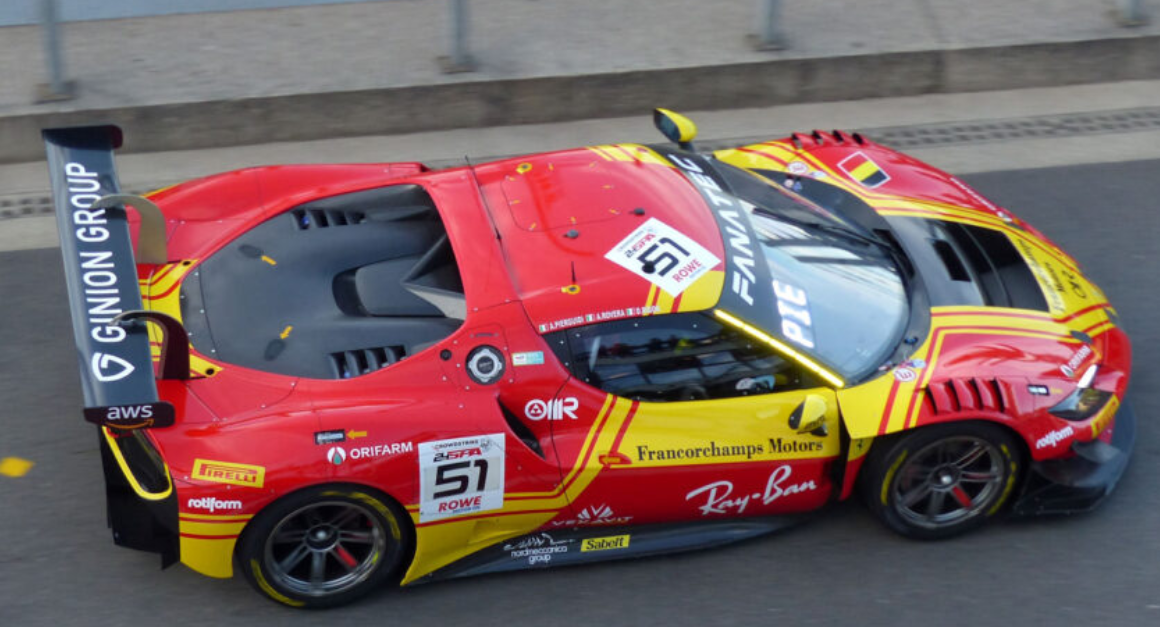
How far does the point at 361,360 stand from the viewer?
4852mm

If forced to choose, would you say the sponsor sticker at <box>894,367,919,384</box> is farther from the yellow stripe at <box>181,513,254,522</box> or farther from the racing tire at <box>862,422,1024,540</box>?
the yellow stripe at <box>181,513,254,522</box>

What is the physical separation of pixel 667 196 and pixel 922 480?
1.53 meters

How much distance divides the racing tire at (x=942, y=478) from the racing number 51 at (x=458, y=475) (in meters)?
1.53

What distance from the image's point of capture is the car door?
15.6 feet

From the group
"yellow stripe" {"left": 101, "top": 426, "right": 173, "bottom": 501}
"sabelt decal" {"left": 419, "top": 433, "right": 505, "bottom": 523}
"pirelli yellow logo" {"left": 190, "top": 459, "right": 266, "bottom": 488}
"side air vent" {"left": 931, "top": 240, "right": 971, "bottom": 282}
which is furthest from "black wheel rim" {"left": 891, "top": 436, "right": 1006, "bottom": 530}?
"yellow stripe" {"left": 101, "top": 426, "right": 173, "bottom": 501}

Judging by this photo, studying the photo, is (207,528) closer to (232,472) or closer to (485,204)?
(232,472)

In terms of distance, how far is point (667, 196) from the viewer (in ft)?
17.4

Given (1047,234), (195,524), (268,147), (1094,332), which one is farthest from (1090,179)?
(195,524)

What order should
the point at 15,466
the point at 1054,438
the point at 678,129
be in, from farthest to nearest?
the point at 678,129, the point at 15,466, the point at 1054,438

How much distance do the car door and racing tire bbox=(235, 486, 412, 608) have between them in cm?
67

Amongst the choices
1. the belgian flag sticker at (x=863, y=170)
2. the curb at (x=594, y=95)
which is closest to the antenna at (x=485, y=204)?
the belgian flag sticker at (x=863, y=170)

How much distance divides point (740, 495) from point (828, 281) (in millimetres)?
948

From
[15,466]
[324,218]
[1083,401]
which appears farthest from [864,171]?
[15,466]

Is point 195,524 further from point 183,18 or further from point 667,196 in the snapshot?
point 183,18
